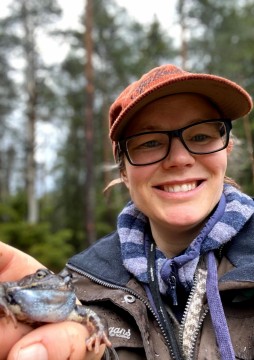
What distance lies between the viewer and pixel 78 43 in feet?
59.9

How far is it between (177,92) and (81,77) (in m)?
19.6

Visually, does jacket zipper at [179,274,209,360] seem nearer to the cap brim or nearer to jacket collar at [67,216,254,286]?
jacket collar at [67,216,254,286]

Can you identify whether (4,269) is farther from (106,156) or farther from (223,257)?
(106,156)

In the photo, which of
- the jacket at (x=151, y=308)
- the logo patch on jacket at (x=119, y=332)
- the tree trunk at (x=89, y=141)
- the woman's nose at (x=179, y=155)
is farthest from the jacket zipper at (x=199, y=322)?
the tree trunk at (x=89, y=141)

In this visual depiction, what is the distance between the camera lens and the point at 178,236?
2951 millimetres

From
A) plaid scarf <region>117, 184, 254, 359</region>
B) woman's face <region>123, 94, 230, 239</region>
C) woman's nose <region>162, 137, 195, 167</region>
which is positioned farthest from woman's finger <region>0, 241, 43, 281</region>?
woman's nose <region>162, 137, 195, 167</region>

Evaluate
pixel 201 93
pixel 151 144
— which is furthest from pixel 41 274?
pixel 201 93

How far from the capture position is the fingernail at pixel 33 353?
1.75 meters

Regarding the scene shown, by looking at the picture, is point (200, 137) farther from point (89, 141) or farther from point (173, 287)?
point (89, 141)

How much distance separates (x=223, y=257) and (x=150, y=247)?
0.57 metres

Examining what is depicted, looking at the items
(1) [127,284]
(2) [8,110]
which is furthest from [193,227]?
(2) [8,110]

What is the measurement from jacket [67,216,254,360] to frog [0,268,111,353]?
1.38ft

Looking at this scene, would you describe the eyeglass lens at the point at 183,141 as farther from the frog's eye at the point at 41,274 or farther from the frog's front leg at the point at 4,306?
the frog's front leg at the point at 4,306

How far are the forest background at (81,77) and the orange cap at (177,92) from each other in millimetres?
11984
